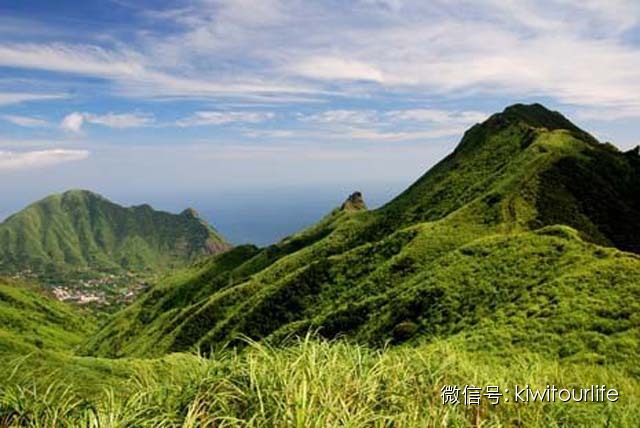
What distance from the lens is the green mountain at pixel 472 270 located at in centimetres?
3912

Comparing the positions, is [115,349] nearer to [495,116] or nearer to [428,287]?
[428,287]

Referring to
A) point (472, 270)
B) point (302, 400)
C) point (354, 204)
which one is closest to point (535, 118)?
point (354, 204)

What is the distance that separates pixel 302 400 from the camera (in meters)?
9.64

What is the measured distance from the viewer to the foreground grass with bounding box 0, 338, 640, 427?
988cm

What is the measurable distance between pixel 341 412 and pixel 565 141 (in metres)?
94.3

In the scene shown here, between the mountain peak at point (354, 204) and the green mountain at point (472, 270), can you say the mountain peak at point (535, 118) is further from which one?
the mountain peak at point (354, 204)

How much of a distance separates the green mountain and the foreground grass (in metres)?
6.48

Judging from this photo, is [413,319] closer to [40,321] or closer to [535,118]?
[535,118]

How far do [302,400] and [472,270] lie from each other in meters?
51.6

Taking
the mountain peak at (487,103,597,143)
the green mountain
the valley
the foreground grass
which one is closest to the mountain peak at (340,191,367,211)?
the valley

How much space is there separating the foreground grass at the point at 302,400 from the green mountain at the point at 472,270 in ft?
21.3

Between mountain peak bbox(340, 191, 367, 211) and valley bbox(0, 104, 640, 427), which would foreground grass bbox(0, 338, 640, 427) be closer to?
valley bbox(0, 104, 640, 427)

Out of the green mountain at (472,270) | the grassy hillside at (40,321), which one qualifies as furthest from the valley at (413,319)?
the grassy hillside at (40,321)

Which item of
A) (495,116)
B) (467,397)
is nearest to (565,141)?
(495,116)
